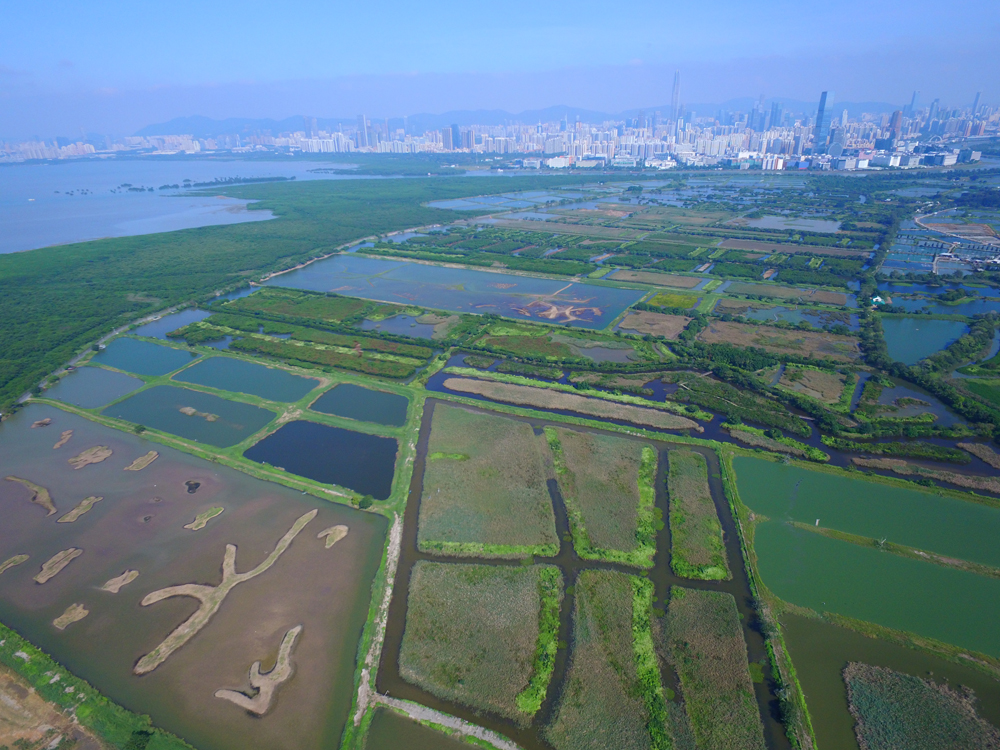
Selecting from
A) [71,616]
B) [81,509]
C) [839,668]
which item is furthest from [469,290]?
[839,668]

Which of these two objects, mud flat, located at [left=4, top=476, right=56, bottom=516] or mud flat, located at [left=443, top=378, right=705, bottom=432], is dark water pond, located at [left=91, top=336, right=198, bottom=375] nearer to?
mud flat, located at [left=4, top=476, right=56, bottom=516]

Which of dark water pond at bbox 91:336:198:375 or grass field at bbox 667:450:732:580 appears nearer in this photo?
grass field at bbox 667:450:732:580

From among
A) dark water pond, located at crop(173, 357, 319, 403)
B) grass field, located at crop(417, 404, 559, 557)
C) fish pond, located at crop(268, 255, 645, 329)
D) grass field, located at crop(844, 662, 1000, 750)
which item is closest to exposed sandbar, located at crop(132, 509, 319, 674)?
grass field, located at crop(417, 404, 559, 557)

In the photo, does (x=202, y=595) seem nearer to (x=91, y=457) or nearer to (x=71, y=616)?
(x=71, y=616)

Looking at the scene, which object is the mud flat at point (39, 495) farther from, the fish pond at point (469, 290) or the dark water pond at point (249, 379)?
the fish pond at point (469, 290)

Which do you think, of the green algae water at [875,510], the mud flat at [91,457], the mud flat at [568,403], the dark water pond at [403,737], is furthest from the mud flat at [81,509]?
the green algae water at [875,510]

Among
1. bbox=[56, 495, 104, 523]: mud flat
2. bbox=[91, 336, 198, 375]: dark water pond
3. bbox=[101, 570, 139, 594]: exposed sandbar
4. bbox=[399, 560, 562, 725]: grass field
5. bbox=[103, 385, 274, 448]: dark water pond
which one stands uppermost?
bbox=[91, 336, 198, 375]: dark water pond
